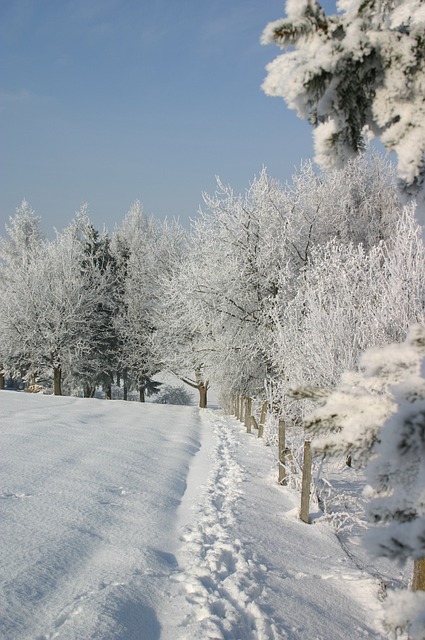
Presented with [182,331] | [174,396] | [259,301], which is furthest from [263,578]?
[174,396]

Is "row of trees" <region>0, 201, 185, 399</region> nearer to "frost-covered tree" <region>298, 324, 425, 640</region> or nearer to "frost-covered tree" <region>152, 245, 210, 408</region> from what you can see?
"frost-covered tree" <region>152, 245, 210, 408</region>

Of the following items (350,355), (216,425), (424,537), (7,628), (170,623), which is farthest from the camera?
(216,425)

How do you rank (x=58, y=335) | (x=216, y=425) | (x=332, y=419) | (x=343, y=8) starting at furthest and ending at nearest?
(x=58, y=335) → (x=216, y=425) → (x=343, y=8) → (x=332, y=419)

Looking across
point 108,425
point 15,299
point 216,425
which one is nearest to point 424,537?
point 108,425

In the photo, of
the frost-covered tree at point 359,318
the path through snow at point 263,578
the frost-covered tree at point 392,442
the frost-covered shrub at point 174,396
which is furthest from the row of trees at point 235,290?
the frost-covered shrub at point 174,396

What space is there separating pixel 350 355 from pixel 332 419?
7.08 metres

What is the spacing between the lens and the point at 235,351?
15.5 m

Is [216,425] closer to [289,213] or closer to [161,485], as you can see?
[289,213]

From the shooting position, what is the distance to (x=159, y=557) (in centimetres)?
470

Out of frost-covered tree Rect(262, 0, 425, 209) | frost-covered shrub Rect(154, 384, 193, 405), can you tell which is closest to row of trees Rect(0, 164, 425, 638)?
frost-covered tree Rect(262, 0, 425, 209)

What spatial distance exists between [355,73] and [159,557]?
14.1 ft

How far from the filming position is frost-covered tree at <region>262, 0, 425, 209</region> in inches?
72.9

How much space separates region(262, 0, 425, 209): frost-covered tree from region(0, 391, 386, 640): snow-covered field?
3.23 meters

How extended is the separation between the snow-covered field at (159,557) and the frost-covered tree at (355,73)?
10.6 feet
